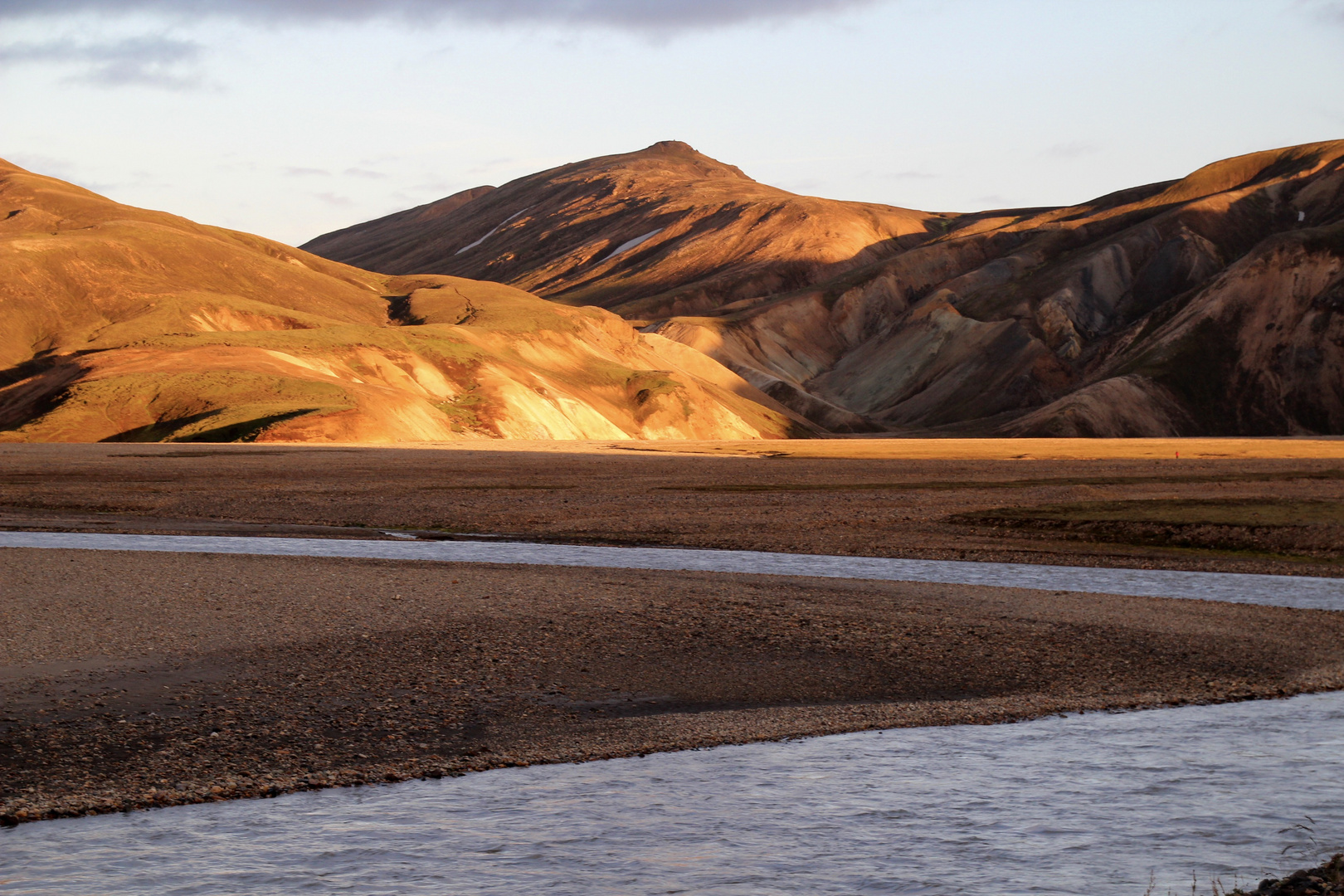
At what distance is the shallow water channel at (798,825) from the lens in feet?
28.1

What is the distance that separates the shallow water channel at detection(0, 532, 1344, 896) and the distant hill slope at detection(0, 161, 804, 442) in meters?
69.2

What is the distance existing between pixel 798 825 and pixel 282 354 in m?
94.8

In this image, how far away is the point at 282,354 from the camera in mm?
98062

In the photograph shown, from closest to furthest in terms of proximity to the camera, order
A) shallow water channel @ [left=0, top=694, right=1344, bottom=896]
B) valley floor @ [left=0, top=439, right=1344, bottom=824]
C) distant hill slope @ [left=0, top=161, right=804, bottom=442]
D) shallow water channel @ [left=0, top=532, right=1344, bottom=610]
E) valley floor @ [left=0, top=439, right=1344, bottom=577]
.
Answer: shallow water channel @ [left=0, top=694, right=1344, bottom=896] → valley floor @ [left=0, top=439, right=1344, bottom=824] → shallow water channel @ [left=0, top=532, right=1344, bottom=610] → valley floor @ [left=0, top=439, right=1344, bottom=577] → distant hill slope @ [left=0, top=161, right=804, bottom=442]

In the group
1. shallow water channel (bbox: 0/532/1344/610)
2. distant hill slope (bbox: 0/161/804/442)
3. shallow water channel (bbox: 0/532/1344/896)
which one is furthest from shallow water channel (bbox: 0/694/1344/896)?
distant hill slope (bbox: 0/161/804/442)

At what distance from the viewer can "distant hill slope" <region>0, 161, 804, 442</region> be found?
8450 centimetres

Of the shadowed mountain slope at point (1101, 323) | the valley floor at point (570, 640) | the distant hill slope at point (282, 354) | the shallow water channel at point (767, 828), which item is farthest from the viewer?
the shadowed mountain slope at point (1101, 323)

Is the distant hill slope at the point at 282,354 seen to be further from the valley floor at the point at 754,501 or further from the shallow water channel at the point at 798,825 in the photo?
the shallow water channel at the point at 798,825

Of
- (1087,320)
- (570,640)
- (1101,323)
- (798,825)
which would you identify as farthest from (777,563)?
(1101,323)

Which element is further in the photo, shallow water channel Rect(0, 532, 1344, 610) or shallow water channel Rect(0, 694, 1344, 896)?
shallow water channel Rect(0, 532, 1344, 610)

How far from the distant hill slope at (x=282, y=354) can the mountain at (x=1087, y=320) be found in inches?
896

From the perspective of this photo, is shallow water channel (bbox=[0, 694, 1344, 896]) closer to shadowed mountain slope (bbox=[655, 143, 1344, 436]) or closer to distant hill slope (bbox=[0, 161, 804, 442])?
distant hill slope (bbox=[0, 161, 804, 442])

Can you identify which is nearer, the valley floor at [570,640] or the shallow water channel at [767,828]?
the shallow water channel at [767,828]

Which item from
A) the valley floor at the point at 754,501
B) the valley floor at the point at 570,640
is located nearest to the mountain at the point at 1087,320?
the valley floor at the point at 754,501
